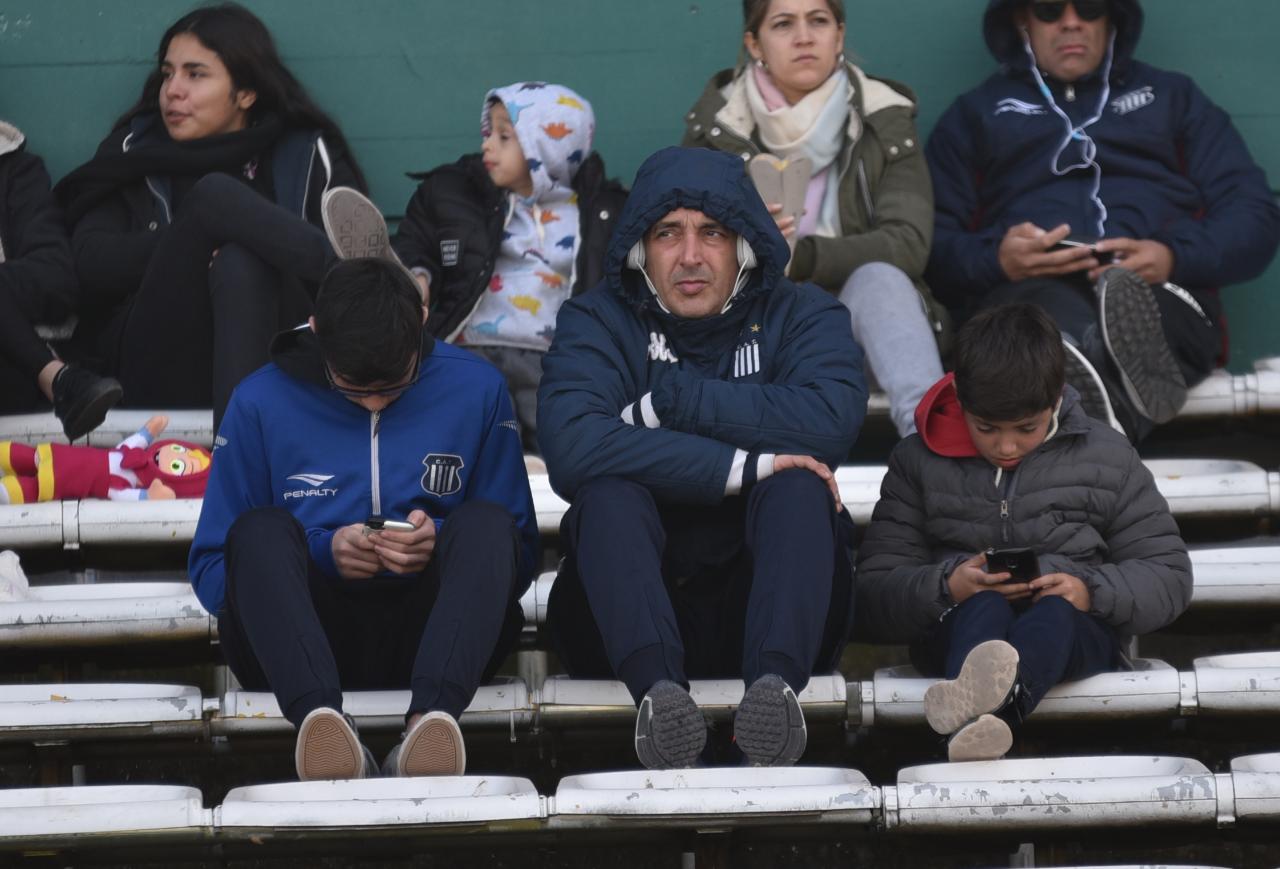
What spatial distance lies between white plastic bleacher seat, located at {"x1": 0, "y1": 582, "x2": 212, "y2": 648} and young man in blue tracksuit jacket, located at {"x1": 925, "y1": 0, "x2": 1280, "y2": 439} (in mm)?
1807

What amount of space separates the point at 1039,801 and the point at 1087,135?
6.84 feet

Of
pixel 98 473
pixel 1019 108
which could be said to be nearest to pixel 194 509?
pixel 98 473

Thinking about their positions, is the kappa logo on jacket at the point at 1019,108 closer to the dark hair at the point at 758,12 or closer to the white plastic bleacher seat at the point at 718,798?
the dark hair at the point at 758,12

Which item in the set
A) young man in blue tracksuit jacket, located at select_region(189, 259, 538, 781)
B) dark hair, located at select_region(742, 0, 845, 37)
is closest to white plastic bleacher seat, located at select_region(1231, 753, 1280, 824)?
young man in blue tracksuit jacket, located at select_region(189, 259, 538, 781)

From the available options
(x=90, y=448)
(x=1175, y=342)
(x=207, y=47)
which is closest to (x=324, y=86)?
(x=207, y=47)

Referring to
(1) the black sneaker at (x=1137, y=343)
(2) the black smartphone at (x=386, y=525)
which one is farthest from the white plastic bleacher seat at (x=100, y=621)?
(1) the black sneaker at (x=1137, y=343)

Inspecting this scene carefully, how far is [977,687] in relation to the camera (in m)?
2.83

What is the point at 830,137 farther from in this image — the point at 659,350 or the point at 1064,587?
the point at 1064,587

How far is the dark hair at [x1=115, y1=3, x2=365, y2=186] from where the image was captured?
4488 mm

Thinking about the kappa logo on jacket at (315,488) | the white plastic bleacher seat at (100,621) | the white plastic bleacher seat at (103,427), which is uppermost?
the white plastic bleacher seat at (103,427)

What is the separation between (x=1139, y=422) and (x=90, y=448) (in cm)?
198

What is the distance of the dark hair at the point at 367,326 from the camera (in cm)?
307

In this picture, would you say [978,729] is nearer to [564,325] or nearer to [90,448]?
[564,325]

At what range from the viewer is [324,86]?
15.6ft
